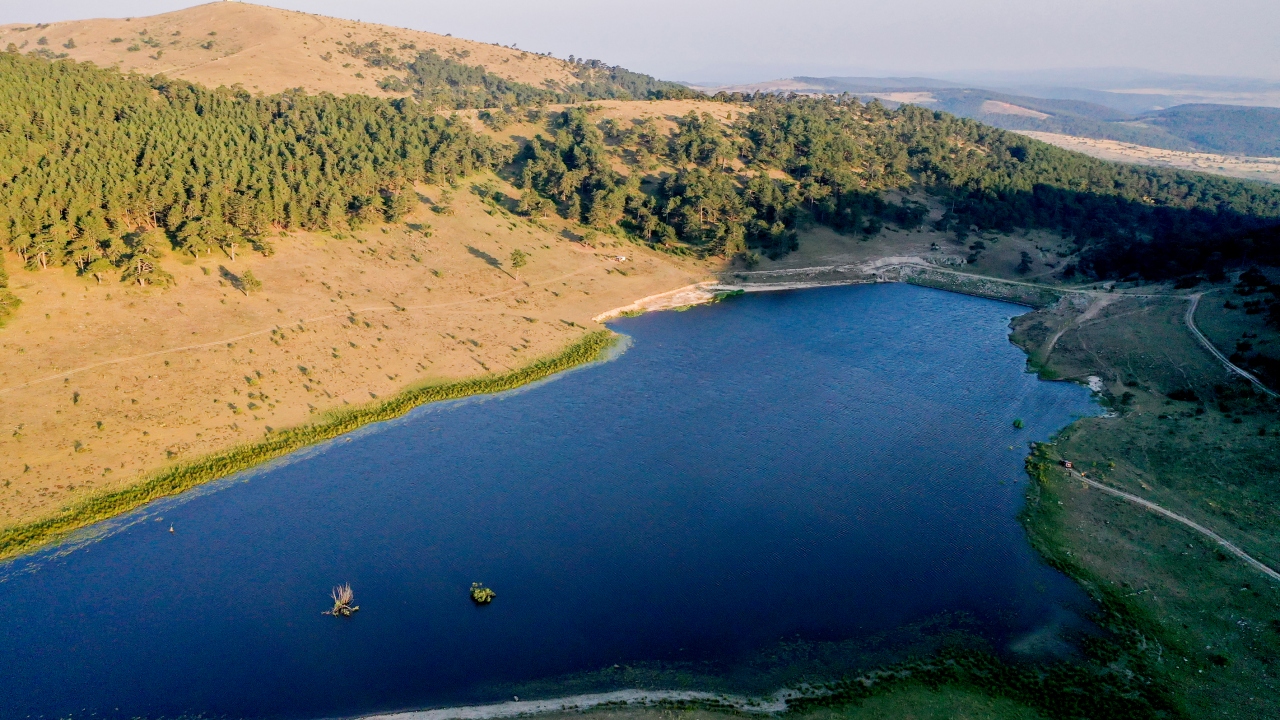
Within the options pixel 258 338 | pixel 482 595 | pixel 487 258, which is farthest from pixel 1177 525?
pixel 487 258

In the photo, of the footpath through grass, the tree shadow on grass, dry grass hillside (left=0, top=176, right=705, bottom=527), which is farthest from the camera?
the tree shadow on grass

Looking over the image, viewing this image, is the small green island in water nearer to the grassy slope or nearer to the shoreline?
the shoreline

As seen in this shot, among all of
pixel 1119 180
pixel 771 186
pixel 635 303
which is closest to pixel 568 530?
pixel 635 303

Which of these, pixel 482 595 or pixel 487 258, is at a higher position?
pixel 487 258

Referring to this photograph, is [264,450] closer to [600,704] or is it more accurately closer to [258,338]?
[258,338]

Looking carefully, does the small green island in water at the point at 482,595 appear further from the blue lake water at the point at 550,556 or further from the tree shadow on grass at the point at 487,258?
the tree shadow on grass at the point at 487,258

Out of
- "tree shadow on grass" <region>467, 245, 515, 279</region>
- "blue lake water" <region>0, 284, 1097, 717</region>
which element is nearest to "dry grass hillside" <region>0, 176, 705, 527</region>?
"tree shadow on grass" <region>467, 245, 515, 279</region>
